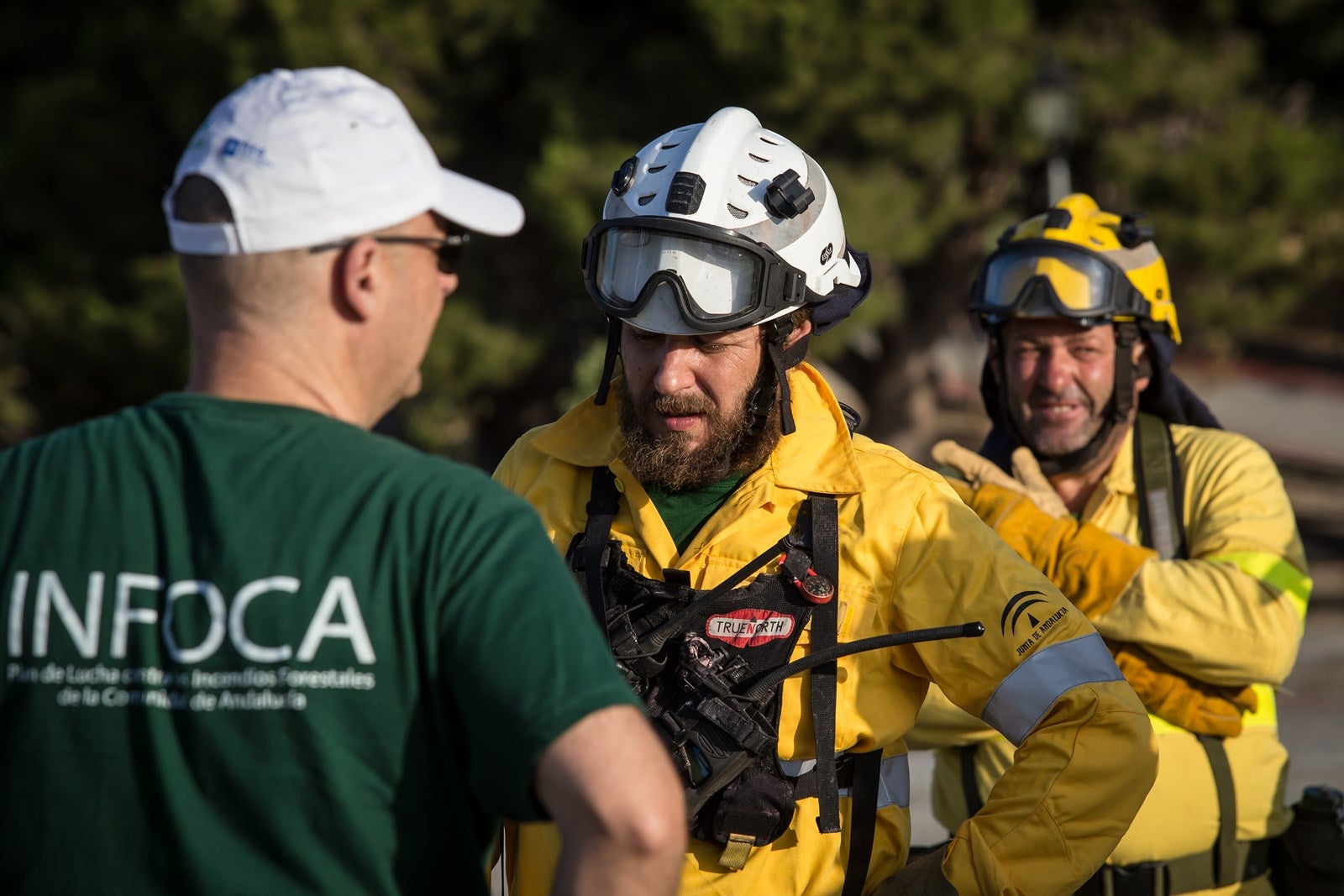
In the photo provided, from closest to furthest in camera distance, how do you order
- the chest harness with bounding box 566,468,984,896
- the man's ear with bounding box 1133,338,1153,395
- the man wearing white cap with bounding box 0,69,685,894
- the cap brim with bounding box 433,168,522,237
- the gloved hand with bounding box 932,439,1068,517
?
1. the man wearing white cap with bounding box 0,69,685,894
2. the cap brim with bounding box 433,168,522,237
3. the chest harness with bounding box 566,468,984,896
4. the gloved hand with bounding box 932,439,1068,517
5. the man's ear with bounding box 1133,338,1153,395

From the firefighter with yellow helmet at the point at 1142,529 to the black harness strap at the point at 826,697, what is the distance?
107 centimetres

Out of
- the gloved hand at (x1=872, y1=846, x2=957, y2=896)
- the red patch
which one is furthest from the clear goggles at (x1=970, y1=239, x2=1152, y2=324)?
the gloved hand at (x1=872, y1=846, x2=957, y2=896)

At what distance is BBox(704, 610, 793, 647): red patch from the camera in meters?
2.66

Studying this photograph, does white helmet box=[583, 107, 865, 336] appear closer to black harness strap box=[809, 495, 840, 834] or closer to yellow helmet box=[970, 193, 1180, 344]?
black harness strap box=[809, 495, 840, 834]

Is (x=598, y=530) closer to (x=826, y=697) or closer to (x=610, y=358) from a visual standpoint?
(x=610, y=358)

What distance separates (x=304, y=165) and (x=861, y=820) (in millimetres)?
1705

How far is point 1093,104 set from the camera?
11406 millimetres

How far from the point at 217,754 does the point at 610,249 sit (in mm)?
1667

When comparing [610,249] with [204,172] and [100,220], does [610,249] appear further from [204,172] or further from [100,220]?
[100,220]

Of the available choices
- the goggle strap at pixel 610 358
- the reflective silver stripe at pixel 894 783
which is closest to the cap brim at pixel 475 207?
the goggle strap at pixel 610 358

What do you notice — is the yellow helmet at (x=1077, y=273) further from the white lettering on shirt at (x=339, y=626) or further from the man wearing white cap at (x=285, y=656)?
the white lettering on shirt at (x=339, y=626)

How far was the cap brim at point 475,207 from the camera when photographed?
183 cm

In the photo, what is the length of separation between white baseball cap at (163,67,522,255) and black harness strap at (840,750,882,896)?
151cm

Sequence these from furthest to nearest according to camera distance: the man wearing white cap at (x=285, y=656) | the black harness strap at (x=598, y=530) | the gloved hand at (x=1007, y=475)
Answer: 1. the gloved hand at (x=1007, y=475)
2. the black harness strap at (x=598, y=530)
3. the man wearing white cap at (x=285, y=656)
